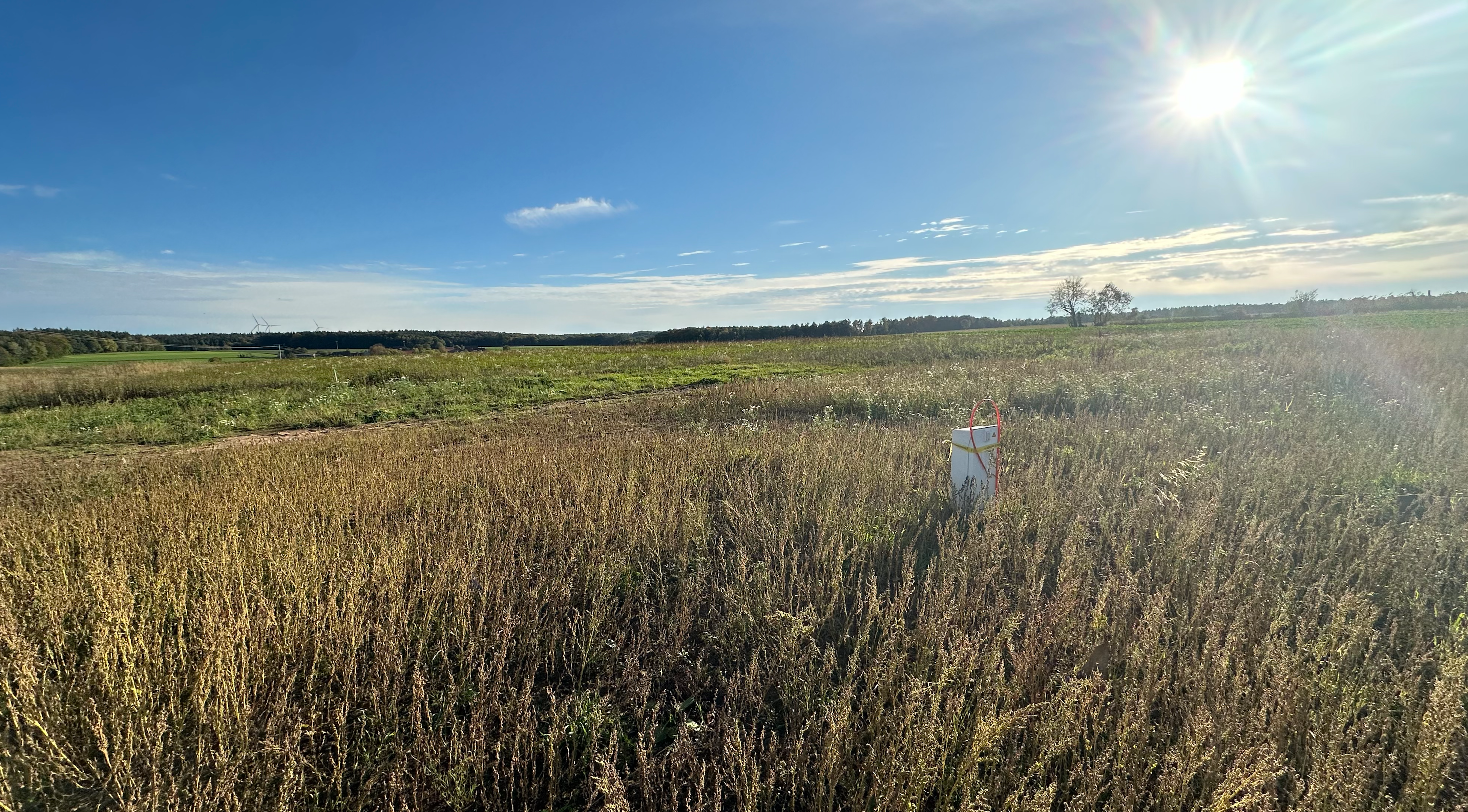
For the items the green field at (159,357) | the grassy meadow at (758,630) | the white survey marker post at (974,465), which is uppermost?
the green field at (159,357)

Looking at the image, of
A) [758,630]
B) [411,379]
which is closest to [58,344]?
[411,379]

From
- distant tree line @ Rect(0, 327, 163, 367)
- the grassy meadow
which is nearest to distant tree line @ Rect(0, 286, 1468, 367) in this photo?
distant tree line @ Rect(0, 327, 163, 367)

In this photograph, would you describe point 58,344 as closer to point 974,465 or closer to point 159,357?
point 159,357

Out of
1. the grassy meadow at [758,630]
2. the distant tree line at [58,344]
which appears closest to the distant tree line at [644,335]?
the distant tree line at [58,344]

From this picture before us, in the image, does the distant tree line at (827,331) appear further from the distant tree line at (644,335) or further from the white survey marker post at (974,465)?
the white survey marker post at (974,465)

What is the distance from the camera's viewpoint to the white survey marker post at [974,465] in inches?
174

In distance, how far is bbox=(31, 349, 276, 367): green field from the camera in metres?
37.8

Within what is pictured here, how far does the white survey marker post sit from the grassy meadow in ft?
0.70

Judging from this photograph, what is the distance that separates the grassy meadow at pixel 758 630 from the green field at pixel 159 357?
144 feet

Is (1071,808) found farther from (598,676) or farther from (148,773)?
(148,773)

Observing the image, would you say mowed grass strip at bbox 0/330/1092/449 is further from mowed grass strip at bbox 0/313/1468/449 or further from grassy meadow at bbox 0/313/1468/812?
grassy meadow at bbox 0/313/1468/812

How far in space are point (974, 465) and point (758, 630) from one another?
2369 mm

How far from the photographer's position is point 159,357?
1756 inches

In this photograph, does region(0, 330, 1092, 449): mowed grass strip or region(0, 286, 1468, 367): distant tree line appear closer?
region(0, 330, 1092, 449): mowed grass strip
